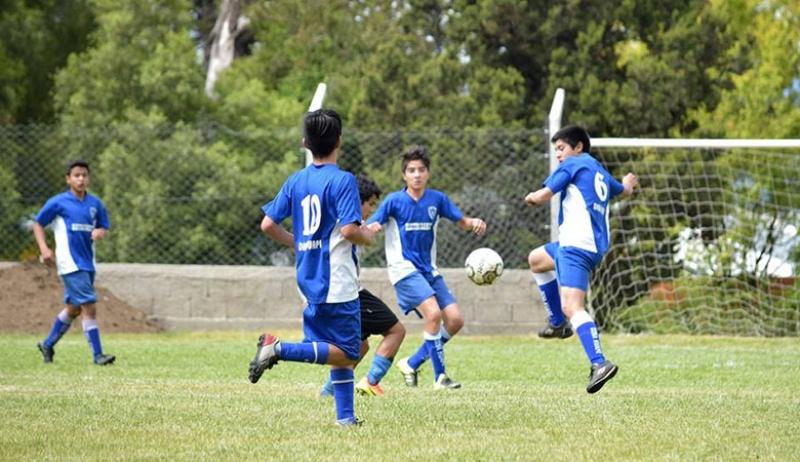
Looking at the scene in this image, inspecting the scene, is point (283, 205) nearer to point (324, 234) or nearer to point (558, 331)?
point (324, 234)

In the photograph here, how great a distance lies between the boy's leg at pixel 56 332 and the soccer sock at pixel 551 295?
16.2 ft

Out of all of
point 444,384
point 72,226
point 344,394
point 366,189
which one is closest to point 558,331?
point 444,384

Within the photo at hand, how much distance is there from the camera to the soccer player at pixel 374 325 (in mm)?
8867

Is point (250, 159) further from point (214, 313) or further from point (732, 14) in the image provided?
point (732, 14)

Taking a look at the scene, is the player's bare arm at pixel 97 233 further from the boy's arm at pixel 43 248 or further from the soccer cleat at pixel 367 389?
the soccer cleat at pixel 367 389

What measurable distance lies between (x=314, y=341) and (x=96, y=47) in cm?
2303

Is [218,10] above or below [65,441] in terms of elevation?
above

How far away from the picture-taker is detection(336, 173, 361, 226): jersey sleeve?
6609mm

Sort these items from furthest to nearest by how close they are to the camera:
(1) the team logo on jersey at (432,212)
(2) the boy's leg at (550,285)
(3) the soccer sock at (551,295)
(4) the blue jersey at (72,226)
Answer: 1. (4) the blue jersey at (72,226)
2. (1) the team logo on jersey at (432,212)
3. (3) the soccer sock at (551,295)
4. (2) the boy's leg at (550,285)

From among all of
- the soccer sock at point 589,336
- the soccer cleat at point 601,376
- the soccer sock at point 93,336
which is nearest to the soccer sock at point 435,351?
the soccer sock at point 589,336

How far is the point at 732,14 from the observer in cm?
2352

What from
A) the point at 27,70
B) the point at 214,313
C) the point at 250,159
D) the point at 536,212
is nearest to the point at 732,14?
the point at 536,212

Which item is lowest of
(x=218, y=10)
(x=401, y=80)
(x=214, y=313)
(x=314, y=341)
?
(x=214, y=313)

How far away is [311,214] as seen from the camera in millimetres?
6758
